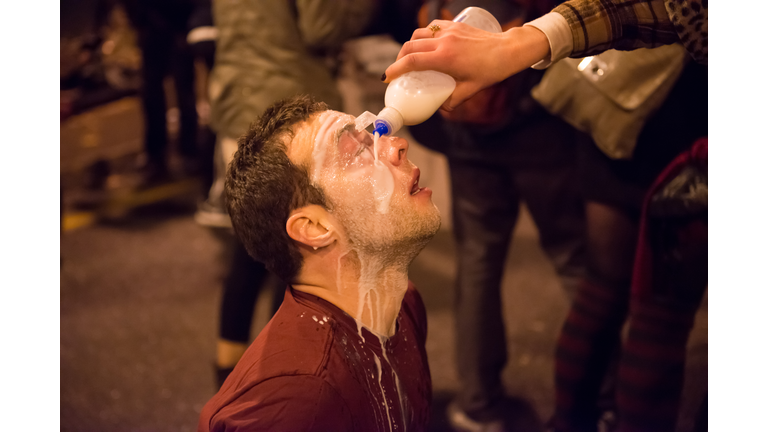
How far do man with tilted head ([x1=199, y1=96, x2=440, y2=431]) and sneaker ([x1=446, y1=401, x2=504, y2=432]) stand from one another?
976 mm

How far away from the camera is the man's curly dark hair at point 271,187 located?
1.18 meters

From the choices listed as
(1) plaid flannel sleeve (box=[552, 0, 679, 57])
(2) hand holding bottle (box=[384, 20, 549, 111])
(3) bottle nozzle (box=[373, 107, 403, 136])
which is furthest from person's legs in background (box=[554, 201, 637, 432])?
(3) bottle nozzle (box=[373, 107, 403, 136])

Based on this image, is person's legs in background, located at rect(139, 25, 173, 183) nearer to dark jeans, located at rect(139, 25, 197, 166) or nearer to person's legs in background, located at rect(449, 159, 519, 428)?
dark jeans, located at rect(139, 25, 197, 166)

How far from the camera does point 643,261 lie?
162 centimetres

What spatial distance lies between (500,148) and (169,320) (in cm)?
172

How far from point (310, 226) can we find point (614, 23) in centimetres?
69

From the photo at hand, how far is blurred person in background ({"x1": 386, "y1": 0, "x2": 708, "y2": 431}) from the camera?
4.95ft

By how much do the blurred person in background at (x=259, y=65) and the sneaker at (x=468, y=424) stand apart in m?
0.72

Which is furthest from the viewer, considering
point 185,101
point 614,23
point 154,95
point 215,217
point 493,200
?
point 185,101

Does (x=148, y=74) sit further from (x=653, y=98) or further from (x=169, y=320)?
(x=653, y=98)

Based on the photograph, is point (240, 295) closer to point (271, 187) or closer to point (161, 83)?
point (271, 187)

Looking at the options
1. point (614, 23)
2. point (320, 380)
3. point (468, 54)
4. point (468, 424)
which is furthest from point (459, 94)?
point (468, 424)

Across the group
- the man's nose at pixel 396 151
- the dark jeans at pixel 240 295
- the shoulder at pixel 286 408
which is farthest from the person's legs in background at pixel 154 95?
the shoulder at pixel 286 408

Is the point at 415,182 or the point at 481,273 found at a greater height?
the point at 415,182
